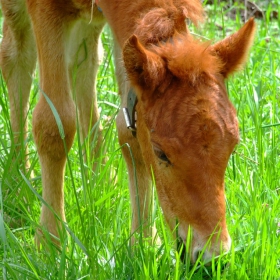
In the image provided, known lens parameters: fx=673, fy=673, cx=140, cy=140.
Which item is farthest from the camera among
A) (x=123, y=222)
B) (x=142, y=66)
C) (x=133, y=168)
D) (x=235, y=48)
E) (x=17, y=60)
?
(x=17, y=60)

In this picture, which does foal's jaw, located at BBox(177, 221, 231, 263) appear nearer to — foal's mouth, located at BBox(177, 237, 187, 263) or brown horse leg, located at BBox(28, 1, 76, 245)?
foal's mouth, located at BBox(177, 237, 187, 263)

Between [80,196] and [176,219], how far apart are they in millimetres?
1278

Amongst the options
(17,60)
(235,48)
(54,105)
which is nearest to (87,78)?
(17,60)

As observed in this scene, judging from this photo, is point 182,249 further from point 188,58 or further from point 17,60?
point 17,60

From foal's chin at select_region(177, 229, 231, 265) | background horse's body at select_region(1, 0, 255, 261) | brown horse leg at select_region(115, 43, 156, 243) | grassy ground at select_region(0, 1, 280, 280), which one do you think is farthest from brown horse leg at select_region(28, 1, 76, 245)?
foal's chin at select_region(177, 229, 231, 265)

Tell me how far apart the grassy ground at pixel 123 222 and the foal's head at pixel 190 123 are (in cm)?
15

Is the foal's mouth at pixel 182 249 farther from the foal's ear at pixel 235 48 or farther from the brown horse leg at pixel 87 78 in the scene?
the brown horse leg at pixel 87 78

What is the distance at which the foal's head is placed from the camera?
331 cm

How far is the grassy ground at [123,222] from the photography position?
3387 mm

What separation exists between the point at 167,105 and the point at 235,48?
1.73ft

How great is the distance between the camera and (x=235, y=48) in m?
3.67

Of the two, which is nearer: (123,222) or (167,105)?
(167,105)

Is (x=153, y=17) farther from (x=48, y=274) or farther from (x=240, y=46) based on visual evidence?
(x=48, y=274)

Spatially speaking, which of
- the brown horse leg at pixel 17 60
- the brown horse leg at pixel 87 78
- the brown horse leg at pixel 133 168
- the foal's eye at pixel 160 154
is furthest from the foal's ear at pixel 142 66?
the brown horse leg at pixel 17 60
